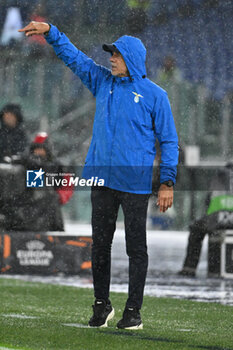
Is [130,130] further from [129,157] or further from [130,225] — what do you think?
[130,225]

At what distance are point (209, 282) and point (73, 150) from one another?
1.87m

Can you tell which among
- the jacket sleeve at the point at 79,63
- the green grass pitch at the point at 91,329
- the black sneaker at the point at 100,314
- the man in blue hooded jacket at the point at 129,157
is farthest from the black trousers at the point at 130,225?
the jacket sleeve at the point at 79,63

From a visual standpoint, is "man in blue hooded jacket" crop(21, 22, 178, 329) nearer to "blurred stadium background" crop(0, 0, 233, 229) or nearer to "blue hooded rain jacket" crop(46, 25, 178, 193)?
"blue hooded rain jacket" crop(46, 25, 178, 193)

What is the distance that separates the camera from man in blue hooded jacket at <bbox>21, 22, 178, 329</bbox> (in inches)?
192

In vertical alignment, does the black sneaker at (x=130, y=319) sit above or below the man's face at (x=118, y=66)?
below

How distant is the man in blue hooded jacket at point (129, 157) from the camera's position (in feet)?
16.0

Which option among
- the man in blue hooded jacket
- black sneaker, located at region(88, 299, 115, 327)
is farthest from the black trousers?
black sneaker, located at region(88, 299, 115, 327)

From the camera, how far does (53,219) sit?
372 inches

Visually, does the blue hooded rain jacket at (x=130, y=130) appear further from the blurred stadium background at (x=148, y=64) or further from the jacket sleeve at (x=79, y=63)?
the blurred stadium background at (x=148, y=64)

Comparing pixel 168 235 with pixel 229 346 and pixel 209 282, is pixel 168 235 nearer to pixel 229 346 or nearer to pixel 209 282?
pixel 209 282

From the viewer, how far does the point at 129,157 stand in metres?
4.87

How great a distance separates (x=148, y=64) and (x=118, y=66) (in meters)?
4.34

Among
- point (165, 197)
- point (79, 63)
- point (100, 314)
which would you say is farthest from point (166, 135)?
point (100, 314)

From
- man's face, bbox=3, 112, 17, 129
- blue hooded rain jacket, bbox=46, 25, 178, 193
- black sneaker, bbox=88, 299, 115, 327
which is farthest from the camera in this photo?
man's face, bbox=3, 112, 17, 129
